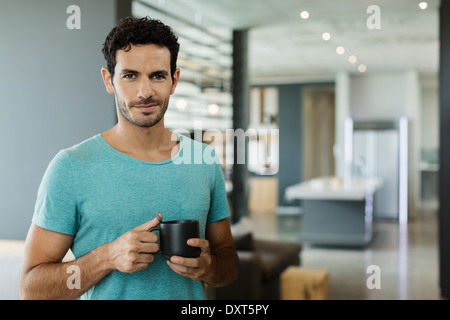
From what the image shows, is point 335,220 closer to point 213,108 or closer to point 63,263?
point 213,108

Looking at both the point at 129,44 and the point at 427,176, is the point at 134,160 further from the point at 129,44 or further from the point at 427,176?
the point at 427,176

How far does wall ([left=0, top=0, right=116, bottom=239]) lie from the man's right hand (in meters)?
0.81

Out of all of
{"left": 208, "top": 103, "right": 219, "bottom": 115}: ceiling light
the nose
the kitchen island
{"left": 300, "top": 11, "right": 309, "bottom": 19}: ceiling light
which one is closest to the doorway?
the kitchen island

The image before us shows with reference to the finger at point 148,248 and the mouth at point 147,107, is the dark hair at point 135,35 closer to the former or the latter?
the mouth at point 147,107

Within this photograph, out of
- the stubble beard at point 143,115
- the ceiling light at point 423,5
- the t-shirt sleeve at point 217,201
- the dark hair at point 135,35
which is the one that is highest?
the ceiling light at point 423,5

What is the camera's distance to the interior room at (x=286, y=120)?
78.6 inches

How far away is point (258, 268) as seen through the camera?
3492mm

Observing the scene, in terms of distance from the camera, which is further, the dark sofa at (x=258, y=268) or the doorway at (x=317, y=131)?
the doorway at (x=317, y=131)

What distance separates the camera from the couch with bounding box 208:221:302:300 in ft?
11.3

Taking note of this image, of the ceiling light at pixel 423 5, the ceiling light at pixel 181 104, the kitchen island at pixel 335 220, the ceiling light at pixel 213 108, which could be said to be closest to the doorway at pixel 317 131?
the kitchen island at pixel 335 220

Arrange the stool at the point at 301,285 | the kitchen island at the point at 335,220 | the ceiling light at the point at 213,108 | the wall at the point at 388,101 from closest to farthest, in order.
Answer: the stool at the point at 301,285 → the ceiling light at the point at 213,108 → the kitchen island at the point at 335,220 → the wall at the point at 388,101

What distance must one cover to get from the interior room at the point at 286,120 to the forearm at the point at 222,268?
2.23ft

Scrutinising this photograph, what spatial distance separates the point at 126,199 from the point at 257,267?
2.30m

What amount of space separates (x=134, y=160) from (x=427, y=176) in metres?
13.3
